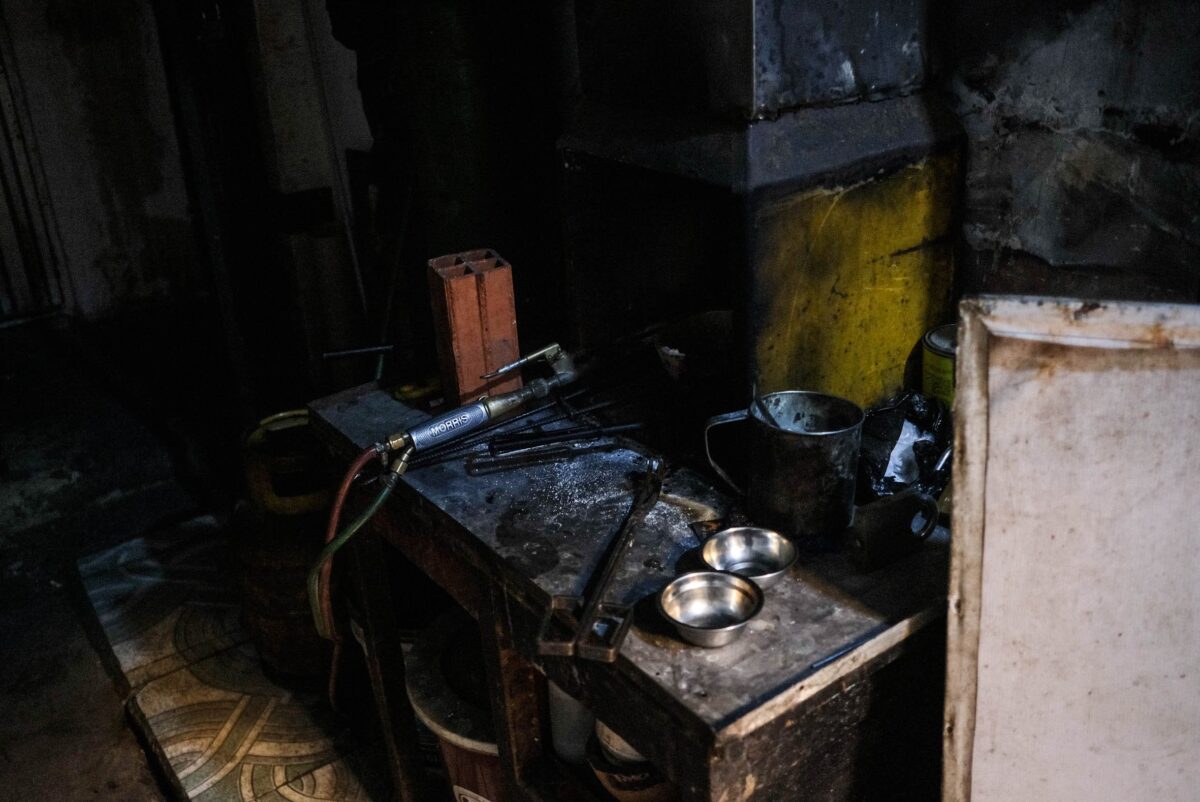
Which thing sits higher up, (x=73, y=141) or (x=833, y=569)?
(x=73, y=141)

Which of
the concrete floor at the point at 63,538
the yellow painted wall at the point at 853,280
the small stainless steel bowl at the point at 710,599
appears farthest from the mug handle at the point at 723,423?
the concrete floor at the point at 63,538

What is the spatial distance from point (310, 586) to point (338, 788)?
1.08 metres

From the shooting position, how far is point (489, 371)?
102 inches

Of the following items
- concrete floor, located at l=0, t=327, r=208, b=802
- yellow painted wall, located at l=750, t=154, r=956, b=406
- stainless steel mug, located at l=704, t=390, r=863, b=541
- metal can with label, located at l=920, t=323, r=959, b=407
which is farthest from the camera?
concrete floor, located at l=0, t=327, r=208, b=802

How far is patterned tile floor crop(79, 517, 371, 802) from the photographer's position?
3.21 m

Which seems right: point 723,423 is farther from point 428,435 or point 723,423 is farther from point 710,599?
point 428,435

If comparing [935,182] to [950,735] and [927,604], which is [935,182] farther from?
[950,735]

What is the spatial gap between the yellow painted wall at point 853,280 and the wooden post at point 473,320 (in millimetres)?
655

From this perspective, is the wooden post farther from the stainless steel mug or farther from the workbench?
the stainless steel mug

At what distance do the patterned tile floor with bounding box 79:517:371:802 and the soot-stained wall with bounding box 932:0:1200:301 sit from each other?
2.49m

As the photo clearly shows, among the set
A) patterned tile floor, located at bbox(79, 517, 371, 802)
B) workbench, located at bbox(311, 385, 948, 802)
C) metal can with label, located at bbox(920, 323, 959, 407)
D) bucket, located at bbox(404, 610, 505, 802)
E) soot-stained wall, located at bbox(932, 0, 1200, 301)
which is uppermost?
soot-stained wall, located at bbox(932, 0, 1200, 301)

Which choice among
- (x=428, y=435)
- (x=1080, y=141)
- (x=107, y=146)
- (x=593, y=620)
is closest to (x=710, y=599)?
(x=593, y=620)

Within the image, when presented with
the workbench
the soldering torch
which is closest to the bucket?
the workbench

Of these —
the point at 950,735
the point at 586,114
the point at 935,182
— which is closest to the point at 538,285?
the point at 586,114
